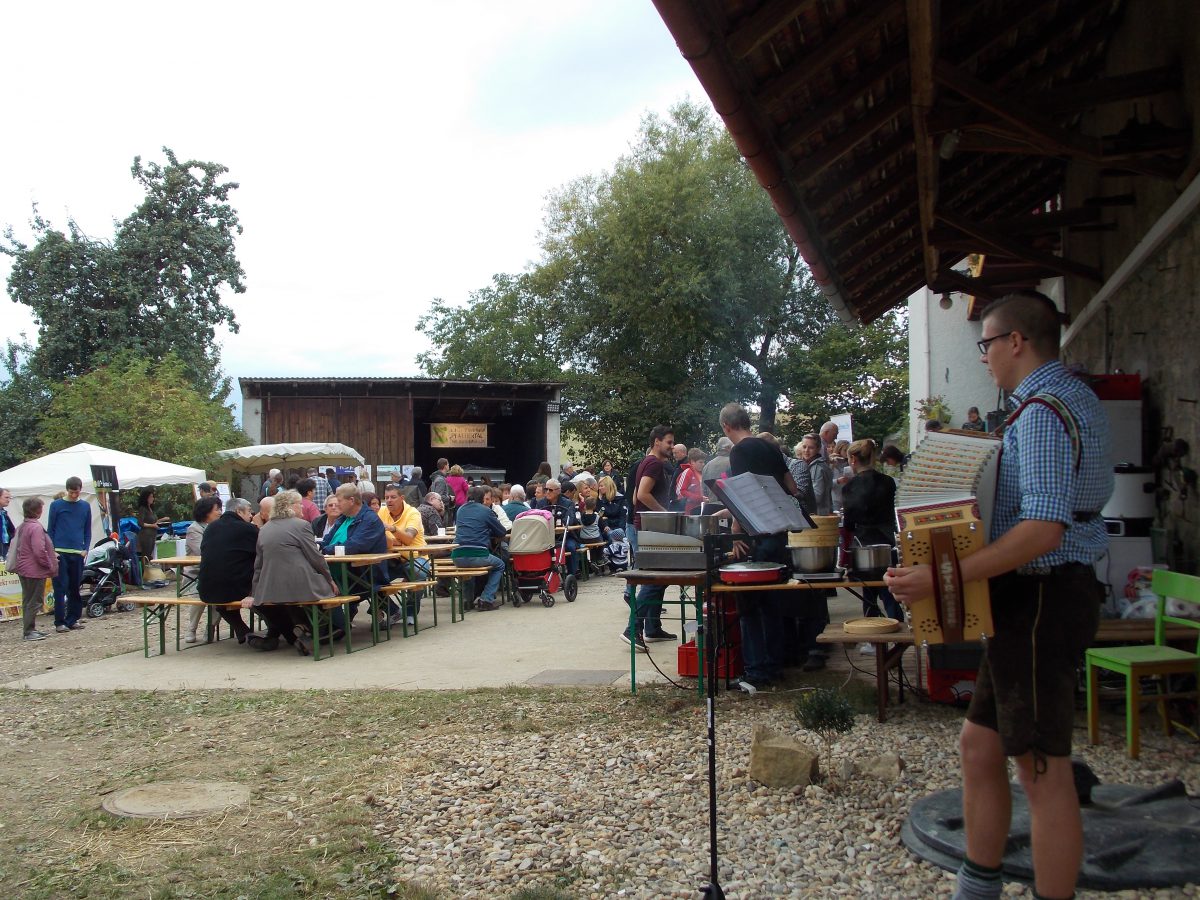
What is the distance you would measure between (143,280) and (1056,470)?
3312 cm

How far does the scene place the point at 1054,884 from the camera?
248 cm

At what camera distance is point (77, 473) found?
53.7 ft

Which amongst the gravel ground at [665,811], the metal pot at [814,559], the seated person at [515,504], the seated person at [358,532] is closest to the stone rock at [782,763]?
the gravel ground at [665,811]

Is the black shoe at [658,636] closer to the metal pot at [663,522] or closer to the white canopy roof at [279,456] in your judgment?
the metal pot at [663,522]

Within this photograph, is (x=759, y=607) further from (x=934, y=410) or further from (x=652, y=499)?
(x=934, y=410)

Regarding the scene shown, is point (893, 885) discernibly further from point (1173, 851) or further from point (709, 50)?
point (709, 50)

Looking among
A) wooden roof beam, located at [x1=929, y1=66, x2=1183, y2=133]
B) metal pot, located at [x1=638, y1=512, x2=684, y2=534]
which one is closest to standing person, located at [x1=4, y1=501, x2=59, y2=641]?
metal pot, located at [x1=638, y1=512, x2=684, y2=534]

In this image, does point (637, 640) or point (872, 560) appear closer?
point (872, 560)

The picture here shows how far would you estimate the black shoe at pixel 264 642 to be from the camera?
898 cm

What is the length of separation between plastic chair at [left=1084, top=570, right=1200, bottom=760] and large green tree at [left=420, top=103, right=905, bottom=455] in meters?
23.9

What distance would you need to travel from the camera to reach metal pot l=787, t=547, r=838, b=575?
19.1 feet

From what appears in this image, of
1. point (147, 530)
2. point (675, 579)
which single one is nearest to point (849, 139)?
point (675, 579)

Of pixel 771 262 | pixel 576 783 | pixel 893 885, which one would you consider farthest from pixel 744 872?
pixel 771 262

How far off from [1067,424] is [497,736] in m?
3.83
